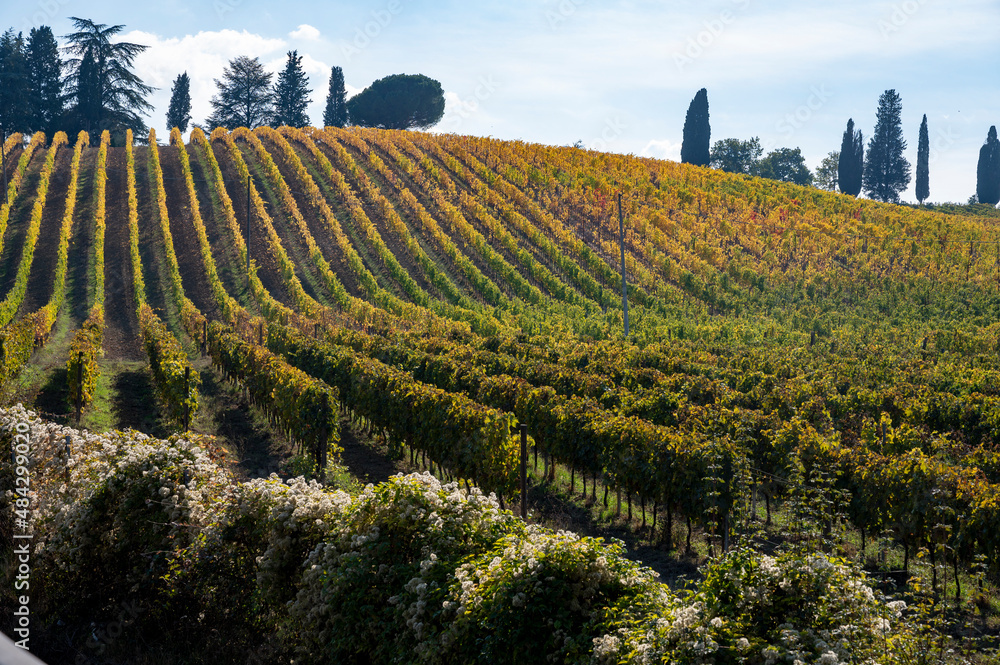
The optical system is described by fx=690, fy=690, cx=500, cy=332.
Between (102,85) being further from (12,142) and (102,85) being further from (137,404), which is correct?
(137,404)

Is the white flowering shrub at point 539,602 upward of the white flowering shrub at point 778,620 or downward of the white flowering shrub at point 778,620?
downward

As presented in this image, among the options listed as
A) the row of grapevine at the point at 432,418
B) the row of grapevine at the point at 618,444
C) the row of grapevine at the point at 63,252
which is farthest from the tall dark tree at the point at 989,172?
the row of grapevine at the point at 63,252

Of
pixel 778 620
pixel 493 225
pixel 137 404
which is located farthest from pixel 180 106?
pixel 778 620

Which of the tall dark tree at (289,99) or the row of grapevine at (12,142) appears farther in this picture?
the tall dark tree at (289,99)

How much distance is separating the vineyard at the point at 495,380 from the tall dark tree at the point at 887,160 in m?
23.3

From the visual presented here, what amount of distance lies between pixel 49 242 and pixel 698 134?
6855cm

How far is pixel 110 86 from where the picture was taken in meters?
75.4

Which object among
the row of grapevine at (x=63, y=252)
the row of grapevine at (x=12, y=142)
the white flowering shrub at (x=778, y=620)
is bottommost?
the white flowering shrub at (x=778, y=620)

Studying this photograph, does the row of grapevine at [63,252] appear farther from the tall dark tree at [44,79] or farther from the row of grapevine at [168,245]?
the tall dark tree at [44,79]

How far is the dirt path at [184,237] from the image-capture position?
42.8m

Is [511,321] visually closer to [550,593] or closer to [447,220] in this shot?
[447,220]

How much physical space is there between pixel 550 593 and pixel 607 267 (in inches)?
1737

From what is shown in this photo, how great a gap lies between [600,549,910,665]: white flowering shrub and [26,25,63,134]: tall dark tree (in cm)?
8952

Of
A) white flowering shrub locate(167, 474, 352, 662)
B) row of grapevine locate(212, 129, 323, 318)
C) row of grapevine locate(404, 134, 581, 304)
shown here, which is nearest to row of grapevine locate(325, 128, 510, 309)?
row of grapevine locate(404, 134, 581, 304)
